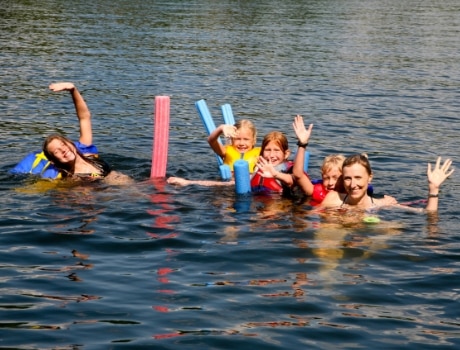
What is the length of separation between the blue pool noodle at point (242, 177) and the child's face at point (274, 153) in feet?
1.58

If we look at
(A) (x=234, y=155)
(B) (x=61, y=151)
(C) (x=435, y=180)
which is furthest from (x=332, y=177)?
(B) (x=61, y=151)

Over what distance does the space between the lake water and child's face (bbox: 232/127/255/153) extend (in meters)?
0.96

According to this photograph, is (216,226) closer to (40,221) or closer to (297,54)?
(40,221)

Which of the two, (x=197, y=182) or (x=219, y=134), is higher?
(x=219, y=134)

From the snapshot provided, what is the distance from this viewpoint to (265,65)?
24438 millimetres

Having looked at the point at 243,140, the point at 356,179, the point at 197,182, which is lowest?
the point at 197,182

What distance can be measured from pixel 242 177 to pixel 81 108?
2511 millimetres

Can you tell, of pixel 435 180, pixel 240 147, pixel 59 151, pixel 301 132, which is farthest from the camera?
pixel 240 147

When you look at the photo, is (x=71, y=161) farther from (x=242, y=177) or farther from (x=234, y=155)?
(x=242, y=177)

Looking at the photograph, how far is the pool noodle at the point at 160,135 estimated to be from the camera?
38.8 feet

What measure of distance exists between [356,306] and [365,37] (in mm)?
25003

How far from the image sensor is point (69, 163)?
38.7ft

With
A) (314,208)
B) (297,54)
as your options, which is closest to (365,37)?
(297,54)

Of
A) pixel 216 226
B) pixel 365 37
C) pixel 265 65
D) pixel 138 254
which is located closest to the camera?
pixel 138 254
